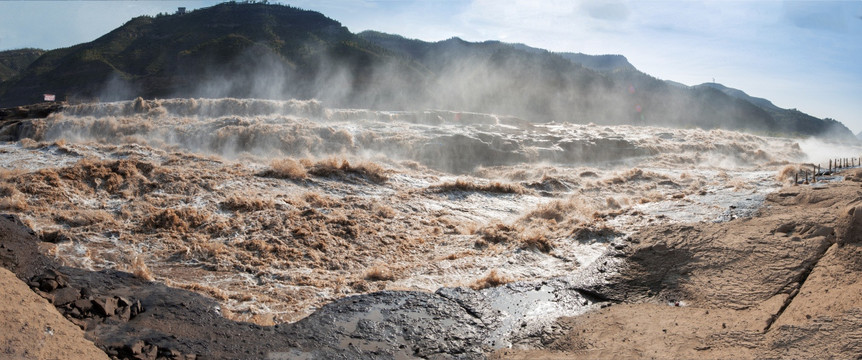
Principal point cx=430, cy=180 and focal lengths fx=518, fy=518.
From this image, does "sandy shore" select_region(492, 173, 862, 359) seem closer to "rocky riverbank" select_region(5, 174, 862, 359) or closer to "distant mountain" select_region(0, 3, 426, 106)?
"rocky riverbank" select_region(5, 174, 862, 359)

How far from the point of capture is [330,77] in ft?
138

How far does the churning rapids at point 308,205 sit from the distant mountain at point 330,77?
814 inches

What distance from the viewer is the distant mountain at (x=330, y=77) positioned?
128 feet

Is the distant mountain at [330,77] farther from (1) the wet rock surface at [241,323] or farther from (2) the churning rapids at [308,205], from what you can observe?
(1) the wet rock surface at [241,323]

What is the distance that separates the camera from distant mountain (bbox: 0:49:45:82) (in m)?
46.6

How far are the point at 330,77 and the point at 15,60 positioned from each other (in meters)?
32.1

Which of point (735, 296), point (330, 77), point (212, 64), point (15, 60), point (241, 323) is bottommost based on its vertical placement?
point (241, 323)

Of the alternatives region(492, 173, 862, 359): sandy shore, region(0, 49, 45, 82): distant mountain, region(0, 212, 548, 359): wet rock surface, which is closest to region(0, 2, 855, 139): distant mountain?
region(0, 49, 45, 82): distant mountain

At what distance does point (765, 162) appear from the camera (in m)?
22.2

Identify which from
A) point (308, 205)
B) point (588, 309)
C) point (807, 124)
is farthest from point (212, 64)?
point (807, 124)

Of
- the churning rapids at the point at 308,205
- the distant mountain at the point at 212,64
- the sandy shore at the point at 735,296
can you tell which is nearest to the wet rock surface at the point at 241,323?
the churning rapids at the point at 308,205

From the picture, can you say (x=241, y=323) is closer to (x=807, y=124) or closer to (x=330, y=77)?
(x=330, y=77)

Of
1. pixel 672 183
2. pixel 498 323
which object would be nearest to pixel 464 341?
pixel 498 323

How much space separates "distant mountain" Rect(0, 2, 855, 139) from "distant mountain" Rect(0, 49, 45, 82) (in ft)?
4.02
